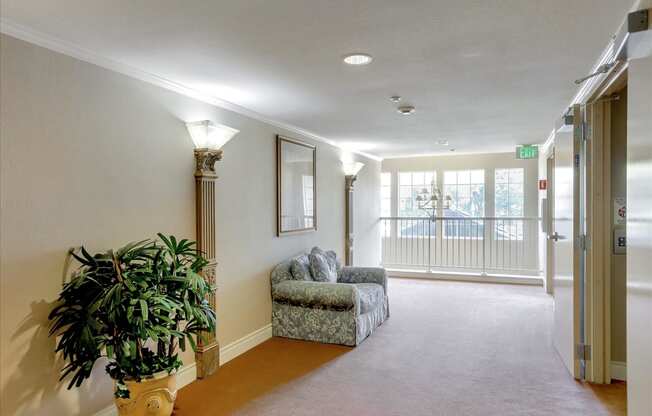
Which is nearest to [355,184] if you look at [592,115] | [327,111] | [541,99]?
[327,111]

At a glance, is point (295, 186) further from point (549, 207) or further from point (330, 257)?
point (549, 207)

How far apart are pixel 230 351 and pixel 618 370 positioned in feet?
10.4

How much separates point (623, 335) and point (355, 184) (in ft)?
14.0

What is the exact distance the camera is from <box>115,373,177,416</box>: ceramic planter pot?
7.70ft

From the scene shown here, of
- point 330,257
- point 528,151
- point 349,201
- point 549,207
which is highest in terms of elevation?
point 528,151

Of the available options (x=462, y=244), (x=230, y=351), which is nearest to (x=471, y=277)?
(x=462, y=244)

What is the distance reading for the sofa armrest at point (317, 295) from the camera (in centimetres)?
402

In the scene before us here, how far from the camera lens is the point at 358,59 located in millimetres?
2570

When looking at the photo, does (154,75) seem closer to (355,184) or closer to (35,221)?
(35,221)

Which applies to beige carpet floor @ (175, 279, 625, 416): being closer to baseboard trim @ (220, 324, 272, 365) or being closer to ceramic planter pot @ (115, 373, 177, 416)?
baseboard trim @ (220, 324, 272, 365)

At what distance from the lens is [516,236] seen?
7539 millimetres

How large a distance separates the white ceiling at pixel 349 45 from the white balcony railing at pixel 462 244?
13.4 ft

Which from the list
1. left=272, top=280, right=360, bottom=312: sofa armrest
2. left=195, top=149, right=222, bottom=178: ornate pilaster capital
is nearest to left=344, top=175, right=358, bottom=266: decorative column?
left=272, top=280, right=360, bottom=312: sofa armrest

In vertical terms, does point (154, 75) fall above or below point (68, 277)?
above
